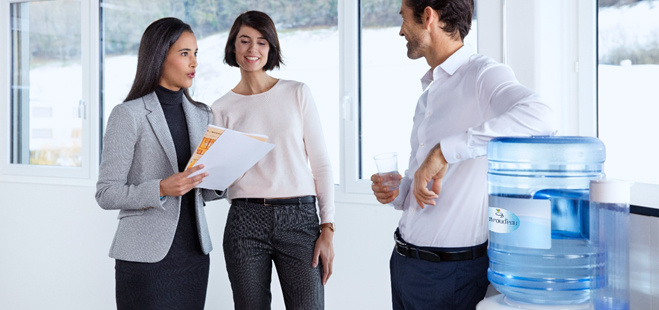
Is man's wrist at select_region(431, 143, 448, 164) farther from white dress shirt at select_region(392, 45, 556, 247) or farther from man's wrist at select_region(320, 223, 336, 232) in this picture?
man's wrist at select_region(320, 223, 336, 232)

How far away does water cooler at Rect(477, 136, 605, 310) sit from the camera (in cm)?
108

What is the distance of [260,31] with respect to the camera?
1994 mm

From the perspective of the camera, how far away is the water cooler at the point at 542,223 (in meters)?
1.08

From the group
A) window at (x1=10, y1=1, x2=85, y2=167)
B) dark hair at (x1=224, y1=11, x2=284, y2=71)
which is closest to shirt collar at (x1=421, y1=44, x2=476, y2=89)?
dark hair at (x1=224, y1=11, x2=284, y2=71)

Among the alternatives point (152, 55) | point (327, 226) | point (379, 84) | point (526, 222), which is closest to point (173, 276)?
point (327, 226)

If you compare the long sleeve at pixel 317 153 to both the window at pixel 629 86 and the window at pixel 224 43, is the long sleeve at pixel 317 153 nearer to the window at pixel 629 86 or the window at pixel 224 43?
the window at pixel 224 43

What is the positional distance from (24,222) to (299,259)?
2508 mm

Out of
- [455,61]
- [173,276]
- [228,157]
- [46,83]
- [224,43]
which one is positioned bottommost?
[173,276]

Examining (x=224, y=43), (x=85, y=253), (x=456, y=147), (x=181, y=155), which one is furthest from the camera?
(x=85, y=253)

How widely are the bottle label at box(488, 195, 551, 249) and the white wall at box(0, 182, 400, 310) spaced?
1530mm

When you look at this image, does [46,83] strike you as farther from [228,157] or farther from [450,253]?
[450,253]

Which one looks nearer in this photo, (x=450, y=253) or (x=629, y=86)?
(x=450, y=253)

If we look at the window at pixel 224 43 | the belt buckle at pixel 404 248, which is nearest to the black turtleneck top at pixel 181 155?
the belt buckle at pixel 404 248

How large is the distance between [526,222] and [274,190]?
3.30 feet
